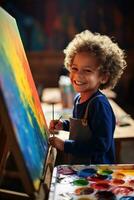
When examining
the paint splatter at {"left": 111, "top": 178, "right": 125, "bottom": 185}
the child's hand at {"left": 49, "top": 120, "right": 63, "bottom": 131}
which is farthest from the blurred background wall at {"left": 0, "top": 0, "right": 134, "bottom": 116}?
the paint splatter at {"left": 111, "top": 178, "right": 125, "bottom": 185}

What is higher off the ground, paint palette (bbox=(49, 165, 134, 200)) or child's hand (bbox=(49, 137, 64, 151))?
child's hand (bbox=(49, 137, 64, 151))

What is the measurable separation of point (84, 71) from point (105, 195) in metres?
0.50

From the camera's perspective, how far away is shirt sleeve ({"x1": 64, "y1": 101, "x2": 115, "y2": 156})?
1131 millimetres

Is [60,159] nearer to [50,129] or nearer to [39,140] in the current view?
[50,129]

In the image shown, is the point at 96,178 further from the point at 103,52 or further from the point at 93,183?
the point at 103,52

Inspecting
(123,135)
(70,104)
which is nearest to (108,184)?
(123,135)

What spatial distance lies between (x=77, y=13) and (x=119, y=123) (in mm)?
4695

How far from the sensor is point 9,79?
34.4 inches

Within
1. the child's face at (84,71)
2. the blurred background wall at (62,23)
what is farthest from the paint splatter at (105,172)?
the blurred background wall at (62,23)

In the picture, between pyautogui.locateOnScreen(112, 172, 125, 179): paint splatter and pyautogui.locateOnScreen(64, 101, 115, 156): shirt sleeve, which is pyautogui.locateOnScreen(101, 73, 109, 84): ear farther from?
pyautogui.locateOnScreen(112, 172, 125, 179): paint splatter

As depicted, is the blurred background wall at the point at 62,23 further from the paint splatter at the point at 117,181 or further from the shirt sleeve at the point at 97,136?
the paint splatter at the point at 117,181

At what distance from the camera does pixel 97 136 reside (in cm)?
114

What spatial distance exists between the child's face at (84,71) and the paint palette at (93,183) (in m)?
0.32

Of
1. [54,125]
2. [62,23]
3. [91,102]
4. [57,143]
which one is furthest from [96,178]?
[62,23]
